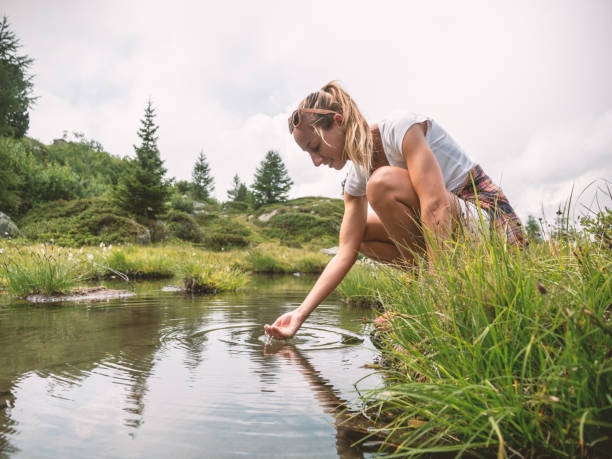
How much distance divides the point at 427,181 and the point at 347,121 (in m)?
0.63

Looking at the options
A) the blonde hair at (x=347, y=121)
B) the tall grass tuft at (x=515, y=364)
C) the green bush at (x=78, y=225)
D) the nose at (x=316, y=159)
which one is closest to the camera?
the tall grass tuft at (x=515, y=364)

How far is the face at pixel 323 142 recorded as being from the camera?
8.29 ft

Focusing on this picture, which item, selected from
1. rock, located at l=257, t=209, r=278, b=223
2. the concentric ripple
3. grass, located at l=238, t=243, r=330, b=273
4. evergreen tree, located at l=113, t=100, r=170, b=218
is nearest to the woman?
the concentric ripple

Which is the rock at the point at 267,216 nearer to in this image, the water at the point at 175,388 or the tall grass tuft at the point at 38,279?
the tall grass tuft at the point at 38,279

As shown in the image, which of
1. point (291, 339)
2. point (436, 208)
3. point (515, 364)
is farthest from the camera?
point (291, 339)

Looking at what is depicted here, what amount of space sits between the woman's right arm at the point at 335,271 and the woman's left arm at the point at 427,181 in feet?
2.01

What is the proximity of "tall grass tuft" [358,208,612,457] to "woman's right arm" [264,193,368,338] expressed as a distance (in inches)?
33.1

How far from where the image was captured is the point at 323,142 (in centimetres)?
254

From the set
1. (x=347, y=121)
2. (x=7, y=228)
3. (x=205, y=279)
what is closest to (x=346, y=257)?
(x=347, y=121)

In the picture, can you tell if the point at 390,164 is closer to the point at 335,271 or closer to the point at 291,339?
the point at 335,271

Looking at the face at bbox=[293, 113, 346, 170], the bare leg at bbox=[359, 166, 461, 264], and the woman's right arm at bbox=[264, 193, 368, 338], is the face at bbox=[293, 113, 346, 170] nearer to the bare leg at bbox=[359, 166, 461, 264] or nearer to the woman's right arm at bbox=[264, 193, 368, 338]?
the bare leg at bbox=[359, 166, 461, 264]

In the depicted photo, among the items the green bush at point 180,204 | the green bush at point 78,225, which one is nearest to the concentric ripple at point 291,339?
the green bush at point 78,225

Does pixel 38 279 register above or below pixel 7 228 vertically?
below

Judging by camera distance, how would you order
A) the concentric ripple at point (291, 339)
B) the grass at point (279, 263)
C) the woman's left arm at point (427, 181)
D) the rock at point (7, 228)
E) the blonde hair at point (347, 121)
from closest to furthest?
the woman's left arm at point (427, 181), the blonde hair at point (347, 121), the concentric ripple at point (291, 339), the grass at point (279, 263), the rock at point (7, 228)
